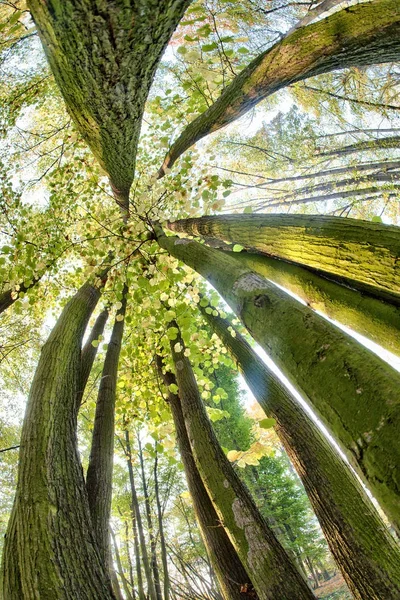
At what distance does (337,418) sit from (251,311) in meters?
0.58

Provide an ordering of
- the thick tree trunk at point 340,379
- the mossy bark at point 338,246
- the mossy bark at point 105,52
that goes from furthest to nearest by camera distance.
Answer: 1. the mossy bark at point 338,246
2. the mossy bark at point 105,52
3. the thick tree trunk at point 340,379

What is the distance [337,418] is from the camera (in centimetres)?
84

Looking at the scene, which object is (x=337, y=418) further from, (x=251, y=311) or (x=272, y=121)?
(x=272, y=121)

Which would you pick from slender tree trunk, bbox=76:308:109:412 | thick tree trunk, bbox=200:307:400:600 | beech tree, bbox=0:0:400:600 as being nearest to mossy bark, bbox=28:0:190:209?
beech tree, bbox=0:0:400:600

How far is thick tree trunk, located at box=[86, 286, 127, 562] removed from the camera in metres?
2.43

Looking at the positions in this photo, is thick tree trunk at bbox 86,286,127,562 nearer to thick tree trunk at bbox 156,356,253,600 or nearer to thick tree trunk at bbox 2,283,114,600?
thick tree trunk at bbox 2,283,114,600

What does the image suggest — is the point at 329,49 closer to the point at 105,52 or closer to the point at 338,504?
the point at 105,52

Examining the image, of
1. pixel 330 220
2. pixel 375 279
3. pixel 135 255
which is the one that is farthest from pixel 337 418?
pixel 135 255

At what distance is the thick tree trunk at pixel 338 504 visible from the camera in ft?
6.27

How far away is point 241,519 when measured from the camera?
2.45 metres

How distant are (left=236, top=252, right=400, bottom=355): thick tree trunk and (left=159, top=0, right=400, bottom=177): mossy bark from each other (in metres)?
1.24

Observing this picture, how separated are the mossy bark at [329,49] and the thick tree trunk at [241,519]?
2.79 metres

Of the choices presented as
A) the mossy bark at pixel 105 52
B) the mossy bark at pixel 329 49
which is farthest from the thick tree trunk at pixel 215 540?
the mossy bark at pixel 329 49

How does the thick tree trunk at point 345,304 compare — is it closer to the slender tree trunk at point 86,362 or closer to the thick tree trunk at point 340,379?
the thick tree trunk at point 340,379
